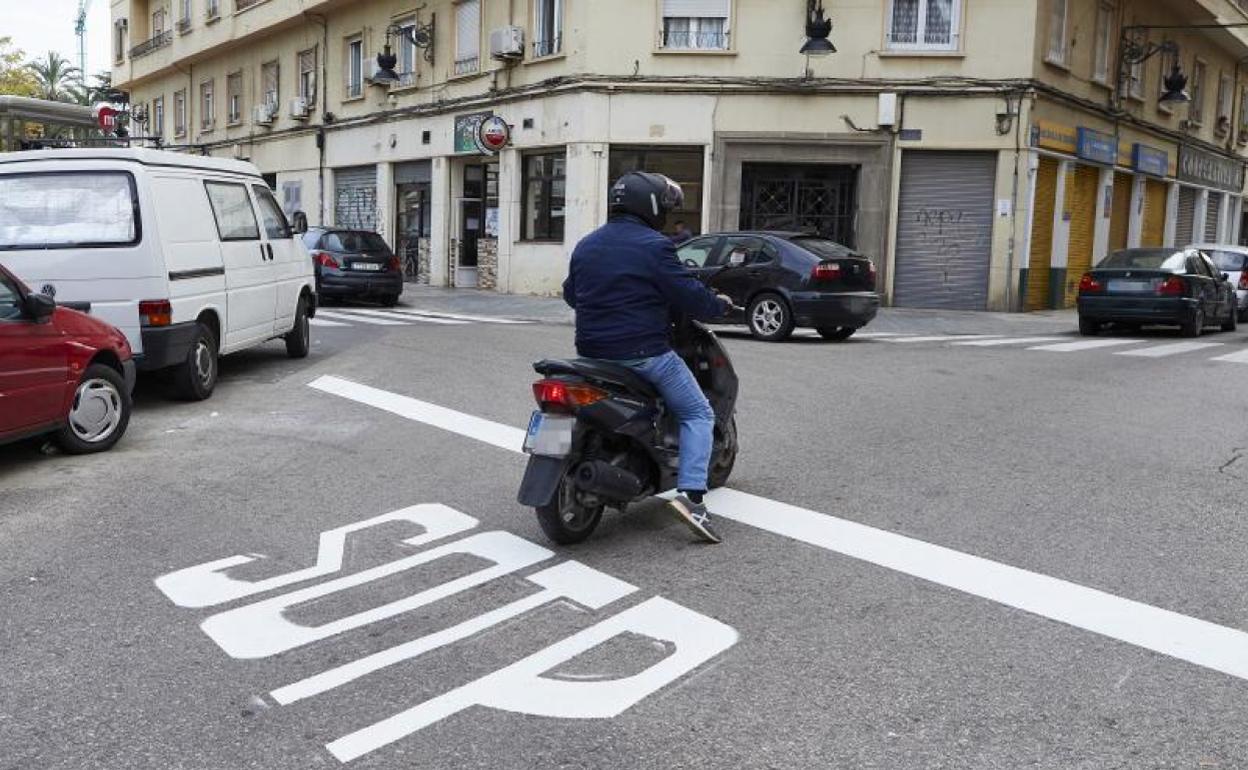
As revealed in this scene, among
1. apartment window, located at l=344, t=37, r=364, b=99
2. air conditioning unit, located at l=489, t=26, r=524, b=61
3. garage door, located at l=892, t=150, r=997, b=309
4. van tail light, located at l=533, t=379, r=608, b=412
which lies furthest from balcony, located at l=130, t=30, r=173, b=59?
van tail light, located at l=533, t=379, r=608, b=412

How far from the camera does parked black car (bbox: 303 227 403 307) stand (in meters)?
20.0

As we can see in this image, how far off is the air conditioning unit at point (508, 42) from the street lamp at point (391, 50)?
3.33m

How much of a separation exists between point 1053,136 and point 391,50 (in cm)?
1541

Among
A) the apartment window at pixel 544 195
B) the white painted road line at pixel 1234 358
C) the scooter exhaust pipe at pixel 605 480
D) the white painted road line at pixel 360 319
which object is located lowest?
the white painted road line at pixel 360 319

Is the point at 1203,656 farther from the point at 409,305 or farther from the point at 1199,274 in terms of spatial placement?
the point at 409,305

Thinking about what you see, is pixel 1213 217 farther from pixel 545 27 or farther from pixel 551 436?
pixel 551 436

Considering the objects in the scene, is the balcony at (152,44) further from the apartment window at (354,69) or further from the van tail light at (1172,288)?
the van tail light at (1172,288)

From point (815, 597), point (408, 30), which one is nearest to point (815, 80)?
point (408, 30)

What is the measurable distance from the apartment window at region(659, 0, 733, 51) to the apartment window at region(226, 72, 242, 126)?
1884 cm

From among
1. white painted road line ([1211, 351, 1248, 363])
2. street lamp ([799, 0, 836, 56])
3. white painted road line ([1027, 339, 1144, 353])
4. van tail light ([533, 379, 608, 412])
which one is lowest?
white painted road line ([1027, 339, 1144, 353])

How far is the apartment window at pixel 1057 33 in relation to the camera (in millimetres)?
21516

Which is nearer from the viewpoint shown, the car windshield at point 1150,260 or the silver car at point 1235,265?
the car windshield at point 1150,260

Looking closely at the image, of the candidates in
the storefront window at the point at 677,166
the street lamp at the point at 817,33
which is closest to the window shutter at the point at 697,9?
the street lamp at the point at 817,33

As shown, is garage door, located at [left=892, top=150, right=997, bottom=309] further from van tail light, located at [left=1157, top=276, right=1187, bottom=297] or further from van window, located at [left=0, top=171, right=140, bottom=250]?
van window, located at [left=0, top=171, right=140, bottom=250]
